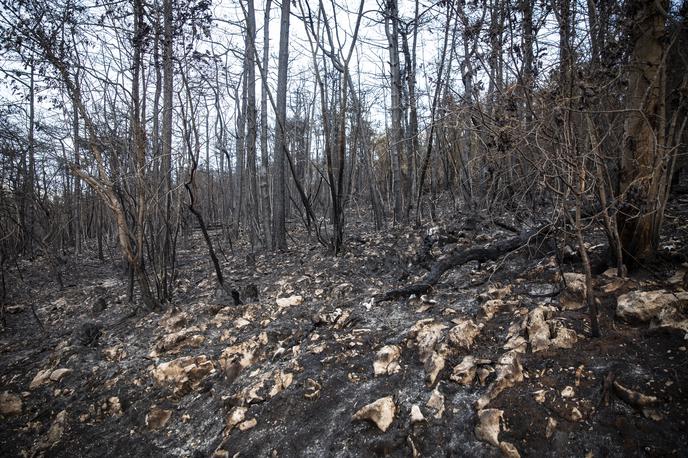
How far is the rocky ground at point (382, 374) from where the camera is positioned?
159 cm

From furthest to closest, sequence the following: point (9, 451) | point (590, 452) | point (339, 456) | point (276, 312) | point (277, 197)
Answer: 1. point (277, 197)
2. point (276, 312)
3. point (9, 451)
4. point (339, 456)
5. point (590, 452)

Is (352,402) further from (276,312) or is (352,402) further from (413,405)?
(276,312)

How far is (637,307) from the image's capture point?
6.53 feet

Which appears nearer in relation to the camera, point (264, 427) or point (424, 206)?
point (264, 427)

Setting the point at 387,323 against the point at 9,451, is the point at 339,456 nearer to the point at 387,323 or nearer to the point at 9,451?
the point at 387,323

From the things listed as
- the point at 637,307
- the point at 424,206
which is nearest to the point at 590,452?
the point at 637,307

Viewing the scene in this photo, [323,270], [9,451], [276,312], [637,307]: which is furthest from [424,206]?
[9,451]

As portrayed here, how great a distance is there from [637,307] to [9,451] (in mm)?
3875

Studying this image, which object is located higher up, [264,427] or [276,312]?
[276,312]

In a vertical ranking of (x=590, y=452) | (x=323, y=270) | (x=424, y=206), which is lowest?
(x=590, y=452)

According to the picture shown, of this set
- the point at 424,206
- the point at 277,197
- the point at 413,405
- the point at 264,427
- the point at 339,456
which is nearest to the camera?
the point at 339,456

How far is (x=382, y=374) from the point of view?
216 cm

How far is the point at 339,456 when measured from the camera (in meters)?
1.68

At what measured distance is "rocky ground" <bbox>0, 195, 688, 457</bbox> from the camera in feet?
5.22
